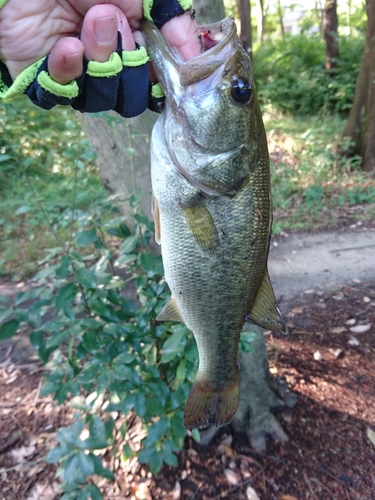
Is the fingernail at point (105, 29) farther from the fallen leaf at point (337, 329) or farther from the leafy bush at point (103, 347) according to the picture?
the fallen leaf at point (337, 329)

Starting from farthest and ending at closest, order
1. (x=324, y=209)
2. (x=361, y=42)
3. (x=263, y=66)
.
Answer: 1. (x=263, y=66)
2. (x=361, y=42)
3. (x=324, y=209)

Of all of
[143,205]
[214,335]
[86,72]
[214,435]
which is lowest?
[214,435]

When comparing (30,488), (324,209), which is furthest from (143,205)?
(324,209)

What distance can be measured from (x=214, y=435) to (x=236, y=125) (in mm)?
2375

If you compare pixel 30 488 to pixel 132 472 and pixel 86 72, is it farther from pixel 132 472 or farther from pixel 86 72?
pixel 86 72

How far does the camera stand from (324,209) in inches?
263

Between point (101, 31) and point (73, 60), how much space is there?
12 centimetres

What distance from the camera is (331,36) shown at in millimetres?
12047

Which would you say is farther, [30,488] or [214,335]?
[30,488]

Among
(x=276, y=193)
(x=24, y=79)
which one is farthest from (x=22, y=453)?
(x=276, y=193)

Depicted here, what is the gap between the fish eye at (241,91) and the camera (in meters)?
1.36

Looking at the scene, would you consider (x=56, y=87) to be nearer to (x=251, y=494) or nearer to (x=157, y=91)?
(x=157, y=91)

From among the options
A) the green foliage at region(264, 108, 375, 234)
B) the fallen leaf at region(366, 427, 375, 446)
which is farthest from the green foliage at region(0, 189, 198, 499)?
the green foliage at region(264, 108, 375, 234)

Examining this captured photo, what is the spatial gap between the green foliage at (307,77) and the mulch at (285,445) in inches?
362
